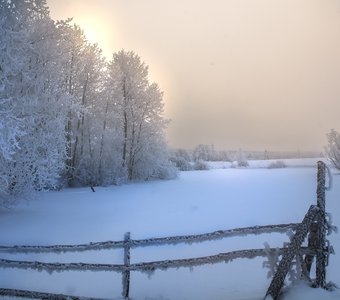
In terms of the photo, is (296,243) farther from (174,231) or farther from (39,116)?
(39,116)

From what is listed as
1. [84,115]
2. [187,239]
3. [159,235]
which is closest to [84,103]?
[84,115]

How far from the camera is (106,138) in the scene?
30.5m

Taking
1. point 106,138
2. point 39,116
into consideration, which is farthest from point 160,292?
point 106,138

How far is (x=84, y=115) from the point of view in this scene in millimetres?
18797

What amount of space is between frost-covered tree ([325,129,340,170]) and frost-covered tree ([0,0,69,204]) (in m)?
32.5

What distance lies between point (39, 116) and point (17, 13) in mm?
3422

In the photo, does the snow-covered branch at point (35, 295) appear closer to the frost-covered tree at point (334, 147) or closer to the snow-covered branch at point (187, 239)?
the snow-covered branch at point (187, 239)

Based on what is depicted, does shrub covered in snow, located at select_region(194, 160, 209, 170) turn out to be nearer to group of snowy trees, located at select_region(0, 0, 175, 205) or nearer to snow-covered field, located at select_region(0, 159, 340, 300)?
group of snowy trees, located at select_region(0, 0, 175, 205)

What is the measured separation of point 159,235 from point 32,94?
6901 mm

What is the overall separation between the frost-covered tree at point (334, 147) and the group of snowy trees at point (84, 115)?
1785cm

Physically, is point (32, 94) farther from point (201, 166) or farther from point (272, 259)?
point (201, 166)

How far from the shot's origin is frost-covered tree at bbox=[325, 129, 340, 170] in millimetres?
38000

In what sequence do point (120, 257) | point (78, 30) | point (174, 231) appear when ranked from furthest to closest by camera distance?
point (78, 30) → point (174, 231) → point (120, 257)

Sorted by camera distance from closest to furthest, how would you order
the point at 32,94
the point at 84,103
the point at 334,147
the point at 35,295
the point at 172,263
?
the point at 35,295 < the point at 172,263 < the point at 32,94 < the point at 84,103 < the point at 334,147
